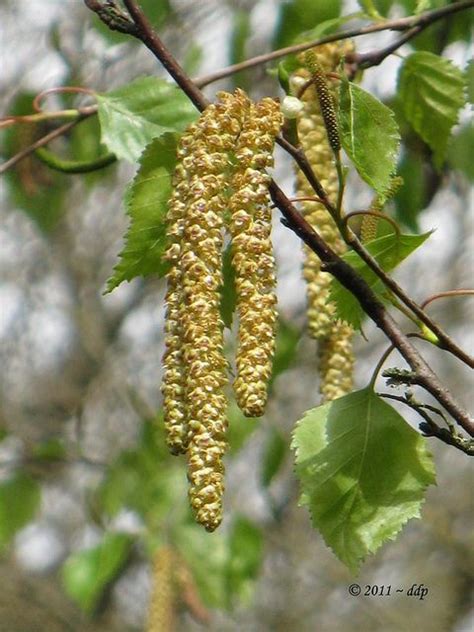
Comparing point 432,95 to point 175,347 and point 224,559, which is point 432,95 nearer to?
point 175,347

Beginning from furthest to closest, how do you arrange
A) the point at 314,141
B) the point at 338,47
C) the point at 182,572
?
the point at 182,572 → the point at 338,47 → the point at 314,141

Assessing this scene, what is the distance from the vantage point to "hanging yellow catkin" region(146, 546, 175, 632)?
8.98 feet

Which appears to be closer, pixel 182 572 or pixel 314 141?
pixel 314 141

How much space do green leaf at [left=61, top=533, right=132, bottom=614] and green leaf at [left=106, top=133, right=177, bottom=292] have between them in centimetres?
188

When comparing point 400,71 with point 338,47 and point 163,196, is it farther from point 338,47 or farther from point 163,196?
point 163,196

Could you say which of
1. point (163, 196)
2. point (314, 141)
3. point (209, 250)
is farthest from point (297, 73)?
point (209, 250)

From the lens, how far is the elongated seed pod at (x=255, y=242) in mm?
859

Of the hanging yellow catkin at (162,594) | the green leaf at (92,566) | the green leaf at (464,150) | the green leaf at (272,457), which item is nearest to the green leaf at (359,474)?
the green leaf at (464,150)

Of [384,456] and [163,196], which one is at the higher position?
[163,196]

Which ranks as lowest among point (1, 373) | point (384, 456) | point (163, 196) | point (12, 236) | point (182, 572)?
point (1, 373)

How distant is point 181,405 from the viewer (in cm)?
87

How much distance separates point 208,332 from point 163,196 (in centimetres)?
22

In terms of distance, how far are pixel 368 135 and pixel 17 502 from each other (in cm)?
210

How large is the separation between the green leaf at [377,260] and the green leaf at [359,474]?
0.32 ft
